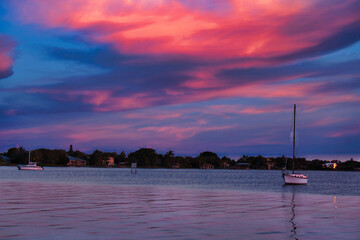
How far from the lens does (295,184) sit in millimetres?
100875

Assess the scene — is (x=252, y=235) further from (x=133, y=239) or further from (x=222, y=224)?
(x=133, y=239)

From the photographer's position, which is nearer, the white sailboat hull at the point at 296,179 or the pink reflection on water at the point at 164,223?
the pink reflection on water at the point at 164,223

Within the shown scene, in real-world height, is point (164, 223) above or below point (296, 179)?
above

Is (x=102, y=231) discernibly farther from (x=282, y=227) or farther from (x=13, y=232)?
(x=282, y=227)

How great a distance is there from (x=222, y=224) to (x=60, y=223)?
8565 mm

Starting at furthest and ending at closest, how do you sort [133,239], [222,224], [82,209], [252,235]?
[82,209], [222,224], [252,235], [133,239]

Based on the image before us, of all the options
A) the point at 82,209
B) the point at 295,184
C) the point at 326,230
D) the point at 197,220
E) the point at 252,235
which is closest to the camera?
the point at 252,235

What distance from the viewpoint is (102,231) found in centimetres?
2184

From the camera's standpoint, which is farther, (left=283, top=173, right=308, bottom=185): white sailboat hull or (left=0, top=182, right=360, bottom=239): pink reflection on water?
(left=283, top=173, right=308, bottom=185): white sailboat hull

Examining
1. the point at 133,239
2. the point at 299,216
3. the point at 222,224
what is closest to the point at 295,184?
the point at 299,216

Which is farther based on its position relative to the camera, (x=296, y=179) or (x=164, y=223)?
(x=296, y=179)

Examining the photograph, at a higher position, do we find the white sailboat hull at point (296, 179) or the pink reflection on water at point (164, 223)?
the pink reflection on water at point (164, 223)

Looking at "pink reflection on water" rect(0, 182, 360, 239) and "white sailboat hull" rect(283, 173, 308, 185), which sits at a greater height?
"pink reflection on water" rect(0, 182, 360, 239)

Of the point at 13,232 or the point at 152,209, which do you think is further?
the point at 152,209
